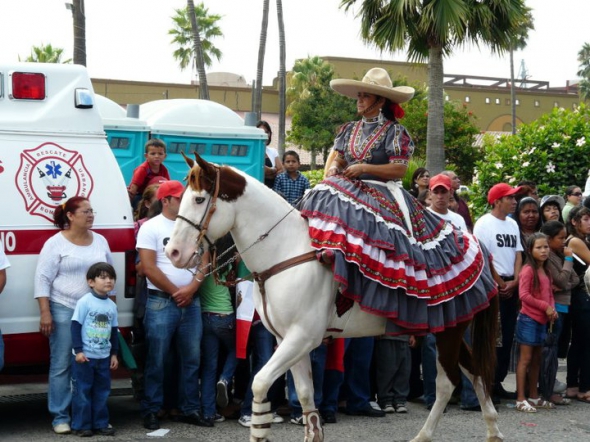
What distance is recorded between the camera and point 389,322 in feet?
22.1

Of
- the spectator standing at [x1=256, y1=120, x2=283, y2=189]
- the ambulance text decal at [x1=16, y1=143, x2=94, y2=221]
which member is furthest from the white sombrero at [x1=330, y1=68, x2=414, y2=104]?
the spectator standing at [x1=256, y1=120, x2=283, y2=189]

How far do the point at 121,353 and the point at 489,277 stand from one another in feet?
10.4

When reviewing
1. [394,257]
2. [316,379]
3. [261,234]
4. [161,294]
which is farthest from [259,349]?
[394,257]

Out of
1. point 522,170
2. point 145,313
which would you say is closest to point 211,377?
point 145,313

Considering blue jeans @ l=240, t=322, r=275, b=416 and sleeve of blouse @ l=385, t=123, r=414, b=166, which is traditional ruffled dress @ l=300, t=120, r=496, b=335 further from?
blue jeans @ l=240, t=322, r=275, b=416

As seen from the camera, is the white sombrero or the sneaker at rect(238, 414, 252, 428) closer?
the white sombrero

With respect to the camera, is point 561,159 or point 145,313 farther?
point 561,159

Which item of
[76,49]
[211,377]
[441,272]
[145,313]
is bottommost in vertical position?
[211,377]

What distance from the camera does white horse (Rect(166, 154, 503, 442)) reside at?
20.1ft

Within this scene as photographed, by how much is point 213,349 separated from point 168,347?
430 millimetres

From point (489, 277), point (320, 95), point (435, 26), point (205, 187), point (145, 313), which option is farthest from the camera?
point (320, 95)

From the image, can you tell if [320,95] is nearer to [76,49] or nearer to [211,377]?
[76,49]

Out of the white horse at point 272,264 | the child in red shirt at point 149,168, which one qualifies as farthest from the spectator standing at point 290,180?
the white horse at point 272,264

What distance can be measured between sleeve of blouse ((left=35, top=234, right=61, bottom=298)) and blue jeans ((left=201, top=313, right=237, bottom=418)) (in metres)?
1.47
